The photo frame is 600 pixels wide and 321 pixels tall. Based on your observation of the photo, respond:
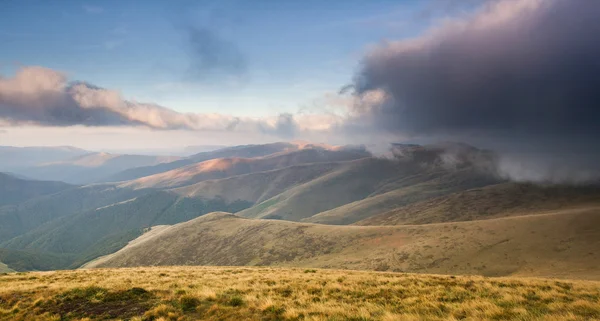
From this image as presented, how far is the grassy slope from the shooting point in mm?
77188

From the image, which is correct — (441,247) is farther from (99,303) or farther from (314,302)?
(99,303)

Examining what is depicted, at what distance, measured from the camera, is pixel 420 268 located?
8681 centimetres

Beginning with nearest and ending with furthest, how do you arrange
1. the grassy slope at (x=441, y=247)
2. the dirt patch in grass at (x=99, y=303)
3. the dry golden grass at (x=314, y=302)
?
the dry golden grass at (x=314, y=302)
the dirt patch in grass at (x=99, y=303)
the grassy slope at (x=441, y=247)

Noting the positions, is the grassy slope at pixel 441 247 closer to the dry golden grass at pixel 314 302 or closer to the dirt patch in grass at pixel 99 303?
the dry golden grass at pixel 314 302

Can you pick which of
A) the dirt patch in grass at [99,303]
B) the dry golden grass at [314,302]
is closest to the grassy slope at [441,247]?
the dry golden grass at [314,302]

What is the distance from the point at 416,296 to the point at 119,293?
17662 millimetres

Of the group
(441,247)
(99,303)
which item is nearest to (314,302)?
(99,303)

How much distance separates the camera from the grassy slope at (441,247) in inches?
3039

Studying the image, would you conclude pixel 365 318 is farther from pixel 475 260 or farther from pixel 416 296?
pixel 475 260

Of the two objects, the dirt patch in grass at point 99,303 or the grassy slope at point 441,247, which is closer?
the dirt patch in grass at point 99,303

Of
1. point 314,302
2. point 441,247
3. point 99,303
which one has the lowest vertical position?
point 441,247

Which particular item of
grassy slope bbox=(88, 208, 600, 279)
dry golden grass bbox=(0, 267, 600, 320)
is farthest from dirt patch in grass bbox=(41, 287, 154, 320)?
grassy slope bbox=(88, 208, 600, 279)

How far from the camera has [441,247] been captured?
3841 inches

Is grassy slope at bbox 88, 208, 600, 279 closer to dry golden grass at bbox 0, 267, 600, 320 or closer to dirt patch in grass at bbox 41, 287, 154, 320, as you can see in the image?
dry golden grass at bbox 0, 267, 600, 320
